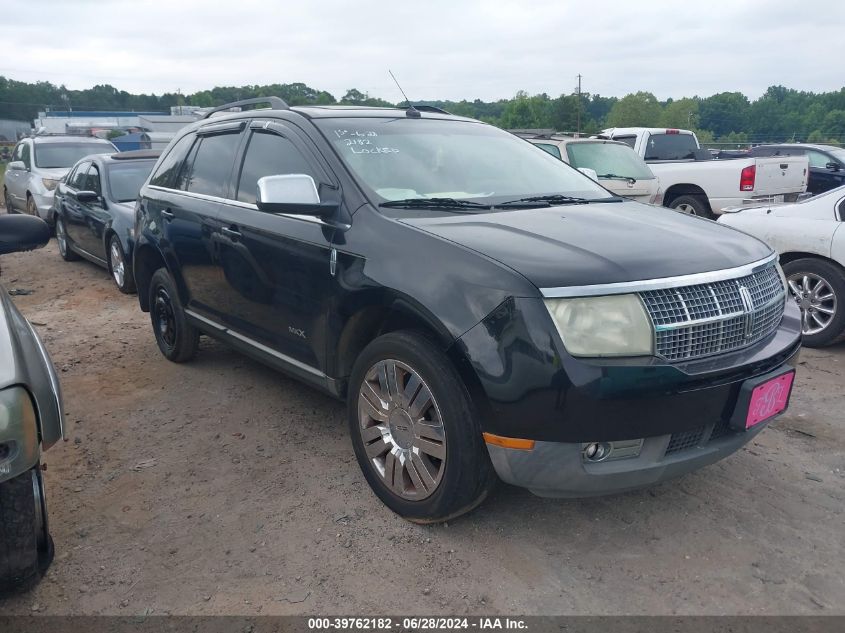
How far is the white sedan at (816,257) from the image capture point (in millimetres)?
5641

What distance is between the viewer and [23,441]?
7.51ft

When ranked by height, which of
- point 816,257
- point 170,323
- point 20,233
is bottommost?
point 170,323

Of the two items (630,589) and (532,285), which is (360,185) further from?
(630,589)

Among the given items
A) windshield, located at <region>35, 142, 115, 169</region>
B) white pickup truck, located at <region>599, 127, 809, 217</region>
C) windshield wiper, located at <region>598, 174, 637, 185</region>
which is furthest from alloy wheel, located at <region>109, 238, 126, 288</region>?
white pickup truck, located at <region>599, 127, 809, 217</region>

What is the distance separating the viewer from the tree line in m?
64.5

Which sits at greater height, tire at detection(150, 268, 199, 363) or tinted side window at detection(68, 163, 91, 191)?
tinted side window at detection(68, 163, 91, 191)

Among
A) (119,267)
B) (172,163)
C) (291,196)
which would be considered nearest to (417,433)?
(291,196)

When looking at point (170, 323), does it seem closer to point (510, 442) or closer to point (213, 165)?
point (213, 165)

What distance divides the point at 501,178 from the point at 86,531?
2.74 metres

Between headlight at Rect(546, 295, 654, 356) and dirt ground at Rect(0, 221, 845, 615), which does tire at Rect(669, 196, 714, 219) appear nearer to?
dirt ground at Rect(0, 221, 845, 615)

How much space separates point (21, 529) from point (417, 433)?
154cm

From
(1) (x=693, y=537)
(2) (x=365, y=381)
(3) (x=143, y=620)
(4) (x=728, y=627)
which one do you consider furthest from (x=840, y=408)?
(3) (x=143, y=620)

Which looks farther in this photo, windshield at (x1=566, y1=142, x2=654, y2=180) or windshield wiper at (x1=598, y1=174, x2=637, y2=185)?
windshield at (x1=566, y1=142, x2=654, y2=180)

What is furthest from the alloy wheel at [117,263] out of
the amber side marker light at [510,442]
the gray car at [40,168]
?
the amber side marker light at [510,442]
